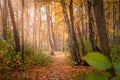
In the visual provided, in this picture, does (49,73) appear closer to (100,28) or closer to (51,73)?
(51,73)

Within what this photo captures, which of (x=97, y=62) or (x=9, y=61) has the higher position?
(x=97, y=62)

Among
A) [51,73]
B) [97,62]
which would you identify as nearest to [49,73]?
[51,73]

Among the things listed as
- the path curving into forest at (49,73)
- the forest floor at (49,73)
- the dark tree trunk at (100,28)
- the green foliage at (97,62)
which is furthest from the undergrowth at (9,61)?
the green foliage at (97,62)

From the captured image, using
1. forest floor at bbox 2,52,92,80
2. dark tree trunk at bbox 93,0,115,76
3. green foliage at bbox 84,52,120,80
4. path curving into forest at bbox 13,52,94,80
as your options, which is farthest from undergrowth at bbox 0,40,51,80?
green foliage at bbox 84,52,120,80

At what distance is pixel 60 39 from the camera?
60531 millimetres

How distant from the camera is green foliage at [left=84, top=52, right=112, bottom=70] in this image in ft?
2.34

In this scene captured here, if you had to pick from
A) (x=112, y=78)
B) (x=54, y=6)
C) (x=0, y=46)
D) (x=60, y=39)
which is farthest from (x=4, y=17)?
(x=60, y=39)

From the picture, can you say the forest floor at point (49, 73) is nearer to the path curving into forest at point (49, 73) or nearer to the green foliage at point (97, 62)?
the path curving into forest at point (49, 73)

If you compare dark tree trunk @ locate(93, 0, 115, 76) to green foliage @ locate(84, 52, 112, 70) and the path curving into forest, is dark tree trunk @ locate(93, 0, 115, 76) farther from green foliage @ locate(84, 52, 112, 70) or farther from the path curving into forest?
the path curving into forest

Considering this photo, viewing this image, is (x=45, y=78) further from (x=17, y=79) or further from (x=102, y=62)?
(x=102, y=62)

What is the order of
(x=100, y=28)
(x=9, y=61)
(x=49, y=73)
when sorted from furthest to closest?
(x=49, y=73) < (x=9, y=61) < (x=100, y=28)

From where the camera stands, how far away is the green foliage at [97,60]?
714mm

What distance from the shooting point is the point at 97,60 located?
72cm

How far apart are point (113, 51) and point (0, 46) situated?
904cm
